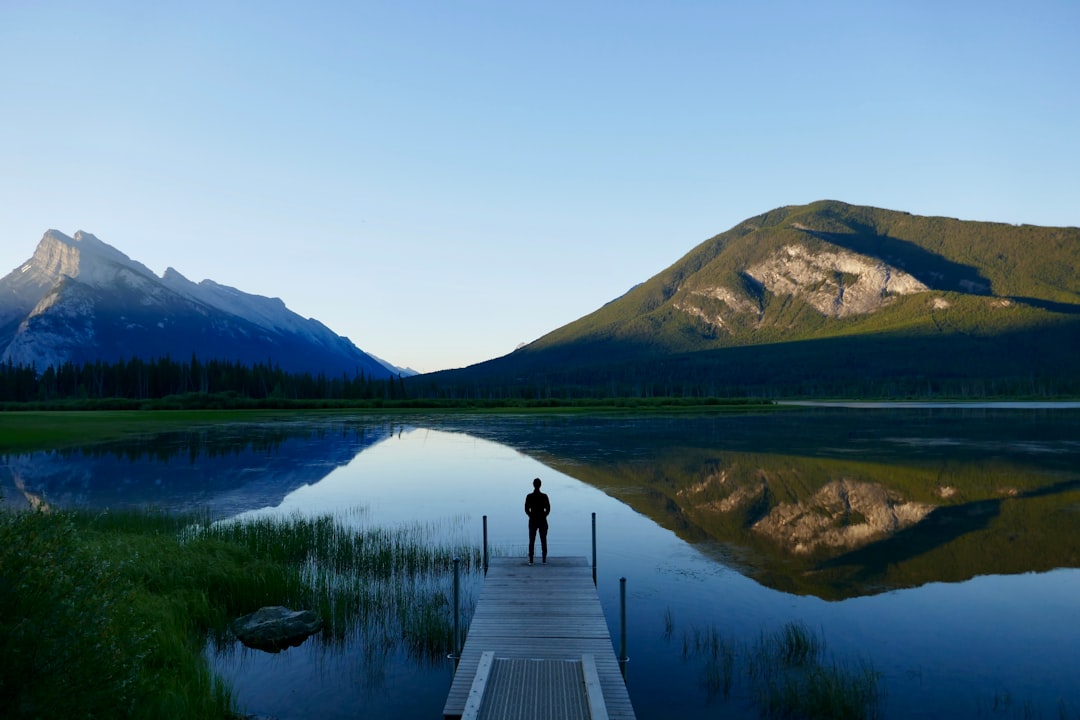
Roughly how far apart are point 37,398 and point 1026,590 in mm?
187248

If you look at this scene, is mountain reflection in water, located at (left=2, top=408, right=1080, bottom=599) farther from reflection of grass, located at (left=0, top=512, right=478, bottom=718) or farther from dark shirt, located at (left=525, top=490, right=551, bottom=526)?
reflection of grass, located at (left=0, top=512, right=478, bottom=718)

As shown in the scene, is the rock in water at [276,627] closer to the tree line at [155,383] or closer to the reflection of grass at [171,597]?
the reflection of grass at [171,597]

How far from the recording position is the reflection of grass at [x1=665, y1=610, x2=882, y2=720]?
44.0 feet

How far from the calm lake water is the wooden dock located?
134cm

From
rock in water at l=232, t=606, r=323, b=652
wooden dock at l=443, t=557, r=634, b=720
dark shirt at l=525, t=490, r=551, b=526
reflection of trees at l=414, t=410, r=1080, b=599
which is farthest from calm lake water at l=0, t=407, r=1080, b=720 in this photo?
dark shirt at l=525, t=490, r=551, b=526

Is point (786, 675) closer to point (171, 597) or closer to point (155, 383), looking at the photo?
point (171, 597)

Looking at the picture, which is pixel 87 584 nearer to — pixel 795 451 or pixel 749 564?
pixel 749 564

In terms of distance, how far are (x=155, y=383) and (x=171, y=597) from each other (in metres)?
173

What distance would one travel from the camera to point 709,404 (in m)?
159

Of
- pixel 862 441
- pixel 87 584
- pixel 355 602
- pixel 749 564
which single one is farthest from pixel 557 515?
pixel 862 441

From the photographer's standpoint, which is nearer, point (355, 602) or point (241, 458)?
point (355, 602)

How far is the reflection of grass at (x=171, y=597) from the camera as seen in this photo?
866 cm

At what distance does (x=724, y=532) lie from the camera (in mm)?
30141

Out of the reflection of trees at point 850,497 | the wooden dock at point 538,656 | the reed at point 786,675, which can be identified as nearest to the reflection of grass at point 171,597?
the wooden dock at point 538,656
